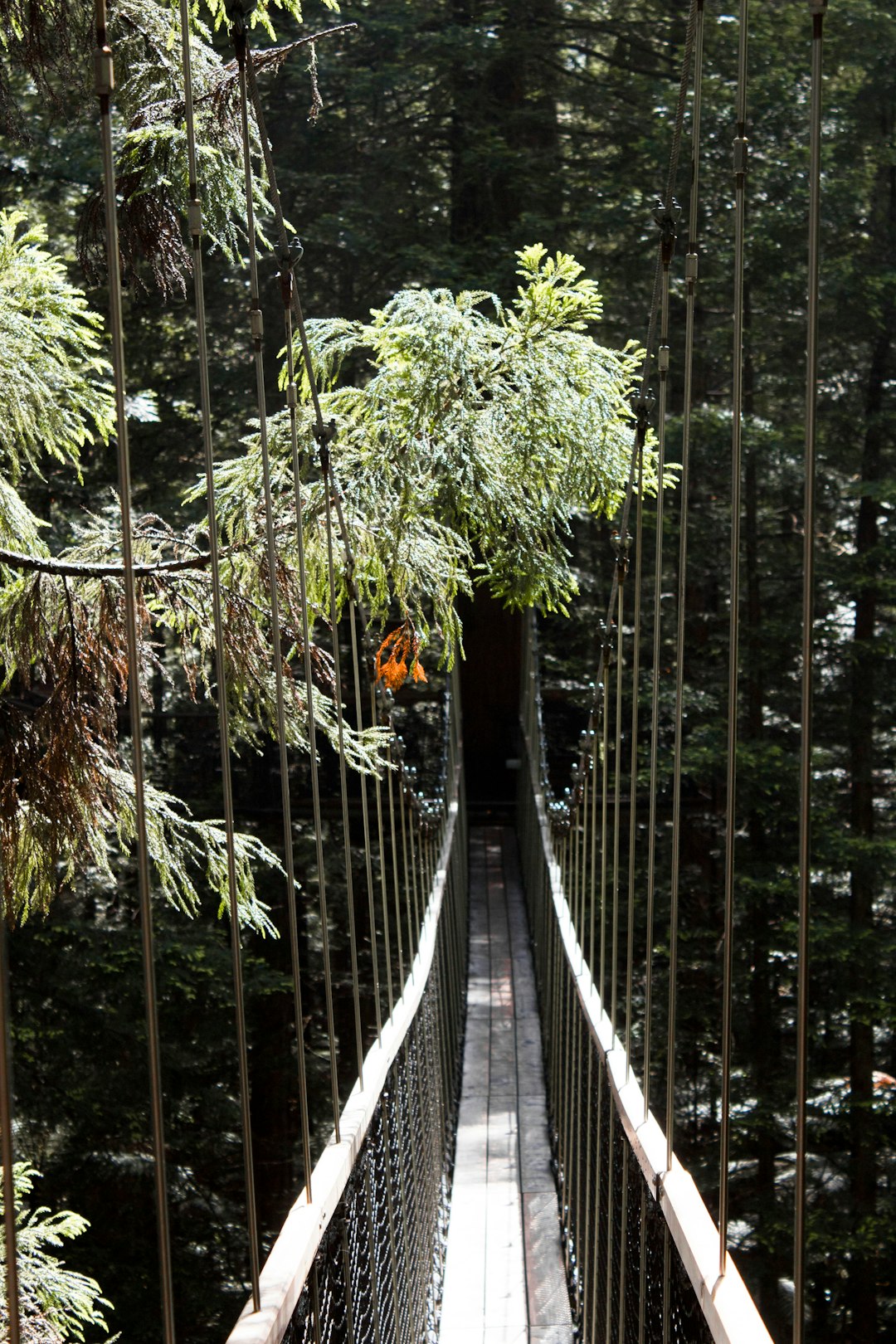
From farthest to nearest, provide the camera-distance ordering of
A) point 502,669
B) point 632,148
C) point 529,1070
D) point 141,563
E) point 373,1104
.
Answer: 1. point 502,669
2. point 632,148
3. point 529,1070
4. point 141,563
5. point 373,1104

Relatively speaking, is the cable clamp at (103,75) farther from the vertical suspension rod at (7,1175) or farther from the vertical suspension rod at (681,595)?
the vertical suspension rod at (7,1175)

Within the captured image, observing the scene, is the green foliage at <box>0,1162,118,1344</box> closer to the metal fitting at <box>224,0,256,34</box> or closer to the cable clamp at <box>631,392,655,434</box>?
the cable clamp at <box>631,392,655,434</box>

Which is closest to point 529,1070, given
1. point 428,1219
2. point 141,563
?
point 428,1219

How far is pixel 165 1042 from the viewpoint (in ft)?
24.2

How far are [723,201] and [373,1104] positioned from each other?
8188 millimetres

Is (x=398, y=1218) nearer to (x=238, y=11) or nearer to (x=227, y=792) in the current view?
(x=227, y=792)

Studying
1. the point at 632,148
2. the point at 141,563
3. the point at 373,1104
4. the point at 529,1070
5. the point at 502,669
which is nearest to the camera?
the point at 373,1104

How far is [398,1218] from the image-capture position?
221 centimetres

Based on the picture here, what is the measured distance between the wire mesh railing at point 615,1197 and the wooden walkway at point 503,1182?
0.06m

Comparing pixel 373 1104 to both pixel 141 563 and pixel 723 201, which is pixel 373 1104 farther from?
pixel 723 201

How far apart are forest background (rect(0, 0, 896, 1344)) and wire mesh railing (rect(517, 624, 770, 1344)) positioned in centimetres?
403

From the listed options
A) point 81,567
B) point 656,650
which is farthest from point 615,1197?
point 81,567

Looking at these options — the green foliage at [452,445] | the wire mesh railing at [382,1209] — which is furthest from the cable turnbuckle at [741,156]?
the green foliage at [452,445]

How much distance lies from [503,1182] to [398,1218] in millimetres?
1474
